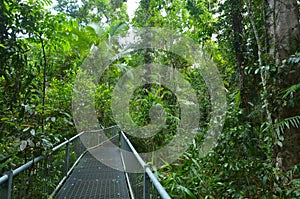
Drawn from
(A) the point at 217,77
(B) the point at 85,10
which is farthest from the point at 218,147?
(B) the point at 85,10

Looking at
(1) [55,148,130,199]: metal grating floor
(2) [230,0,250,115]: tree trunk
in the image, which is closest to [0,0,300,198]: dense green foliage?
(2) [230,0,250,115]: tree trunk

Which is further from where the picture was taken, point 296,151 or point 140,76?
point 140,76

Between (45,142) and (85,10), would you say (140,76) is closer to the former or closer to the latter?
(45,142)

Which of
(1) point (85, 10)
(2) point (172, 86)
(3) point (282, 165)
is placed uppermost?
(1) point (85, 10)

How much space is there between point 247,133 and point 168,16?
19.9ft

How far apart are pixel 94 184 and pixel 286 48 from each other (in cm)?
362

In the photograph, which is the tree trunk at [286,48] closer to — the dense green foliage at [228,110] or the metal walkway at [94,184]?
the dense green foliage at [228,110]

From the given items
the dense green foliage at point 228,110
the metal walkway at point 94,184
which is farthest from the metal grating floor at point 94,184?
the dense green foliage at point 228,110

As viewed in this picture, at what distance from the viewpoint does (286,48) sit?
3268 millimetres

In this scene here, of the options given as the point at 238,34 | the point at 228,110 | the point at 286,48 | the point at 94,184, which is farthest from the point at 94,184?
the point at 286,48

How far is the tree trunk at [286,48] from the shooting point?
310 cm

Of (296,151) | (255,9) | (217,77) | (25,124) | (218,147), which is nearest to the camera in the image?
(25,124)

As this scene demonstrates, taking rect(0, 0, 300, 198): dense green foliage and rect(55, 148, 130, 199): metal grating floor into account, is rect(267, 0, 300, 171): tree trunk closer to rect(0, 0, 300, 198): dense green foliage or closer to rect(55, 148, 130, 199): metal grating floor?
rect(0, 0, 300, 198): dense green foliage

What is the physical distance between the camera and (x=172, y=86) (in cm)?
720
